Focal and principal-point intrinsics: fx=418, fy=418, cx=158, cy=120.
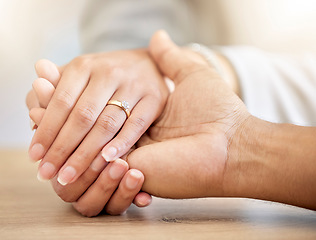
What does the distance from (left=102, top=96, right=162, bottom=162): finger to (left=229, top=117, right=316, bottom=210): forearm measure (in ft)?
0.61

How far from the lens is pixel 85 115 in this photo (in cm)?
79

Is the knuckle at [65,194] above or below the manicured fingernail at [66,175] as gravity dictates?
below

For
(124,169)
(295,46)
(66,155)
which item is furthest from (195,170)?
(295,46)

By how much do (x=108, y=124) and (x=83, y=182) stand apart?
0.12 metres

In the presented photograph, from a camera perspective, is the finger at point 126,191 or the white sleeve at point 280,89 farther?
the white sleeve at point 280,89

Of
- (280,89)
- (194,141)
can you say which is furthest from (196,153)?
(280,89)

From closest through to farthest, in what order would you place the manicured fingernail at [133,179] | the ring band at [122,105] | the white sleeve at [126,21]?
the manicured fingernail at [133,179] → the ring band at [122,105] → the white sleeve at [126,21]

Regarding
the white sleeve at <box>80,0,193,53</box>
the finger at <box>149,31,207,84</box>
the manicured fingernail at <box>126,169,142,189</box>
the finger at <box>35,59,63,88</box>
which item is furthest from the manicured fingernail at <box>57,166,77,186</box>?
the white sleeve at <box>80,0,193,53</box>

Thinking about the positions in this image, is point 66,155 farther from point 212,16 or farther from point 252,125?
point 212,16

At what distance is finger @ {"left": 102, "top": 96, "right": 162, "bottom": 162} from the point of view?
30.1 inches

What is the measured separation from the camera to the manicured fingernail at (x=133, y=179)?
733 millimetres

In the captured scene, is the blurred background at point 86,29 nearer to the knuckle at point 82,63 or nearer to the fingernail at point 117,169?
the knuckle at point 82,63

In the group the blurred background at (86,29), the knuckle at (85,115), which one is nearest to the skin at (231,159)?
the knuckle at (85,115)

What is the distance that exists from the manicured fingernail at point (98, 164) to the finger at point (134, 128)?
0.02m
